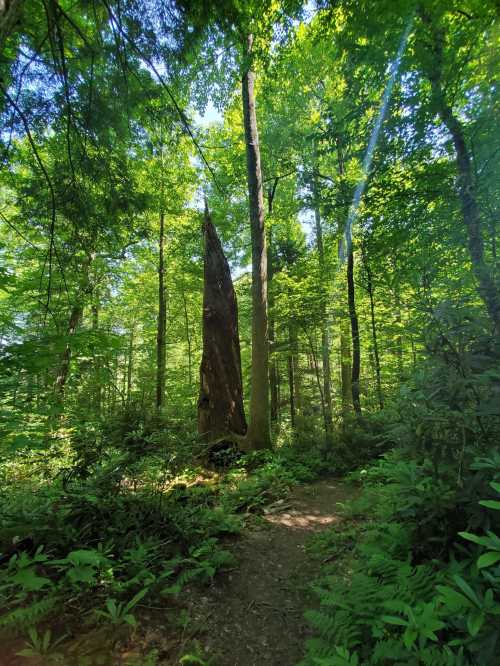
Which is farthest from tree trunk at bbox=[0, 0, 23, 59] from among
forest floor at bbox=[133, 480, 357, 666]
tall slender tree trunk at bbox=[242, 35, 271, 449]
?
tall slender tree trunk at bbox=[242, 35, 271, 449]

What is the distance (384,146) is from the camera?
5211 millimetres

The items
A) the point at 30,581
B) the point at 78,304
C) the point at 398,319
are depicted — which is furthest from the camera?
the point at 398,319

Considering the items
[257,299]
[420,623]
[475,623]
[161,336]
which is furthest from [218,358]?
[475,623]

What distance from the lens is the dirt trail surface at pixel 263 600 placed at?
85.5 inches

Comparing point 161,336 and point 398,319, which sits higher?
point 161,336

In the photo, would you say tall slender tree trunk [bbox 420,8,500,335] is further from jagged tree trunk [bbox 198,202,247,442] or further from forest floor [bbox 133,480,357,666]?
jagged tree trunk [bbox 198,202,247,442]

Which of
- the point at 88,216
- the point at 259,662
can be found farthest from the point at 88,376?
the point at 259,662

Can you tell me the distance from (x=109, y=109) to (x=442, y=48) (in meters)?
4.13

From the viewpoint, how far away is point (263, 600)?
2.70 m

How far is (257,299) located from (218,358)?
1612 mm

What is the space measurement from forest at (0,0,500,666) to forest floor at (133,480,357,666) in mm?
20

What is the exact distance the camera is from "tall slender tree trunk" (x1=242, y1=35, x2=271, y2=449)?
6.55 metres

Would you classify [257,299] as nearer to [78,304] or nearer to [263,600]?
[78,304]

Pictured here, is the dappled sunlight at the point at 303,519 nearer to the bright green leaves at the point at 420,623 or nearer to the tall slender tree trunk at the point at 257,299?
the tall slender tree trunk at the point at 257,299
